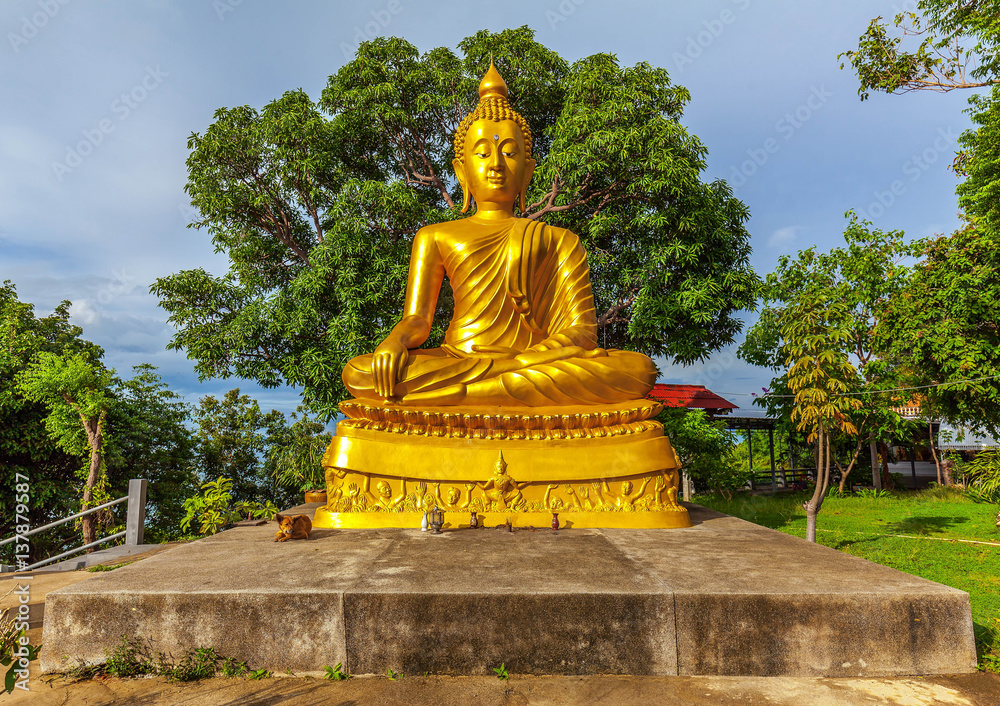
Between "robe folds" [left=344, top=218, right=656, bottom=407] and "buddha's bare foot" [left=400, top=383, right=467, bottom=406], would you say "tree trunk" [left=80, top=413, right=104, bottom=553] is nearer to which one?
"robe folds" [left=344, top=218, right=656, bottom=407]

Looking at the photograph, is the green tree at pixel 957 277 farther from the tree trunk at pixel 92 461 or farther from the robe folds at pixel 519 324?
the tree trunk at pixel 92 461

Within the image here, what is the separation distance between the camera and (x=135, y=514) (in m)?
6.15

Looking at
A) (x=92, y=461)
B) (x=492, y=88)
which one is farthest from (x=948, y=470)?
(x=92, y=461)

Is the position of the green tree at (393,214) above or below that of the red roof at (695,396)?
above

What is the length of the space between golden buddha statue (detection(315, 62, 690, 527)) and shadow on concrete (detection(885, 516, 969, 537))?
5.63 m

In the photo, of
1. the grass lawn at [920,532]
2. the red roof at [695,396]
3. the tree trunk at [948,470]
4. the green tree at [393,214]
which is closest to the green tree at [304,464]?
the green tree at [393,214]

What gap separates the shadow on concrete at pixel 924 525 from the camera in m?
7.94

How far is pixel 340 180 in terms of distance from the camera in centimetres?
1020

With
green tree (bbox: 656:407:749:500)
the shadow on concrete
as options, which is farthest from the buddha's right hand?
the shadow on concrete

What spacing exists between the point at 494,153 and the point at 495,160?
8 centimetres

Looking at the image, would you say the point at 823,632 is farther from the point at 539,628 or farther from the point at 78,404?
the point at 78,404

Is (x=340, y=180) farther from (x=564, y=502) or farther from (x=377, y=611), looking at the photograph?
(x=377, y=611)

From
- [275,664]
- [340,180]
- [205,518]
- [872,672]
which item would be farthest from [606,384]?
[340,180]

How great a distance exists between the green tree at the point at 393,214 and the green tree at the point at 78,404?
6.05 ft
